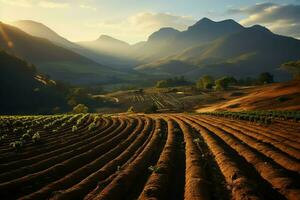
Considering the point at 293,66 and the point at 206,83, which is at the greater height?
the point at 206,83

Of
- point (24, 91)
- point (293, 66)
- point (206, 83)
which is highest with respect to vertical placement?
point (206, 83)

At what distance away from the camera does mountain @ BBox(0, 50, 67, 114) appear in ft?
354

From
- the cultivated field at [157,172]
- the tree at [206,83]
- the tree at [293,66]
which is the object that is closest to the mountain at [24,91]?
the tree at [206,83]

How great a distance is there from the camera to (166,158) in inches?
737

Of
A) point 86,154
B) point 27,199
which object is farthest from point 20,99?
point 27,199

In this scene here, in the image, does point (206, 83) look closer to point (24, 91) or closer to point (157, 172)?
point (24, 91)

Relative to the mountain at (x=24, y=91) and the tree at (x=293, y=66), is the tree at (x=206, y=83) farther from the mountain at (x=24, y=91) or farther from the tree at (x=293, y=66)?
the mountain at (x=24, y=91)

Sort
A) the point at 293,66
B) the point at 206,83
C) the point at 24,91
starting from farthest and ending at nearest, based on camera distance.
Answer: the point at 206,83 < the point at 24,91 < the point at 293,66

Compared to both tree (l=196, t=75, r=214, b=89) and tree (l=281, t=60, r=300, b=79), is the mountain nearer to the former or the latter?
tree (l=196, t=75, r=214, b=89)

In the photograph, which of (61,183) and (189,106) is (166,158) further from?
(189,106)

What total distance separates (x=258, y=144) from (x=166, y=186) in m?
9.70

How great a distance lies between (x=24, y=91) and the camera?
116 metres

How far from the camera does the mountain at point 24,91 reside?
10789cm

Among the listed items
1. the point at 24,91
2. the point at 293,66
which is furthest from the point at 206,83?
the point at 24,91
